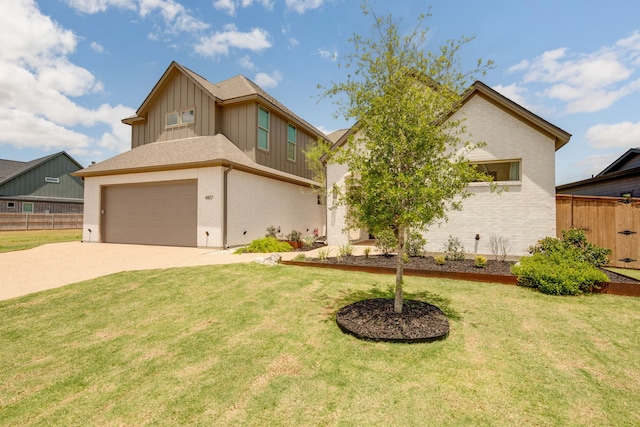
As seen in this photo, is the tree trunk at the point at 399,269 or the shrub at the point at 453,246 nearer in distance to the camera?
the tree trunk at the point at 399,269

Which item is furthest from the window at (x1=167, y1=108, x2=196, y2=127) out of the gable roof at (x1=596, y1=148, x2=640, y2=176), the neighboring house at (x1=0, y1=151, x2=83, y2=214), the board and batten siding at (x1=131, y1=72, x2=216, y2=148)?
the gable roof at (x1=596, y1=148, x2=640, y2=176)

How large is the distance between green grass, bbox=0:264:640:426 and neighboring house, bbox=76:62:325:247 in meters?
7.09

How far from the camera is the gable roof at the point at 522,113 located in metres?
8.70

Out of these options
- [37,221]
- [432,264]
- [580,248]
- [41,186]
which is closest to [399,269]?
[432,264]

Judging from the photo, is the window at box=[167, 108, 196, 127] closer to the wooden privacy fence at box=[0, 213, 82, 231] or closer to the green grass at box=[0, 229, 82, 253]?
the green grass at box=[0, 229, 82, 253]

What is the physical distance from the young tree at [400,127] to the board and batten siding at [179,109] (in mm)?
12944

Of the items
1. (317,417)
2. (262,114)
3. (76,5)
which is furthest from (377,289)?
(76,5)

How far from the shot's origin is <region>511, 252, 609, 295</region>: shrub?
5629 mm

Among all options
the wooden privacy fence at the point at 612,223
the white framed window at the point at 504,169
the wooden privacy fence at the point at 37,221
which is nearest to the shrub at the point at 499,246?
the wooden privacy fence at the point at 612,223

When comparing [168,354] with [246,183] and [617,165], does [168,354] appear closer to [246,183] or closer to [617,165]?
[246,183]

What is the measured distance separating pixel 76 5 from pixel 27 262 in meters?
9.53

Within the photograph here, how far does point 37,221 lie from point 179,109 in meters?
18.9

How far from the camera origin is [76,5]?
402 inches

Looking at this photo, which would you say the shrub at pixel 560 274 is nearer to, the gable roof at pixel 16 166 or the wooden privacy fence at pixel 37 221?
the wooden privacy fence at pixel 37 221
